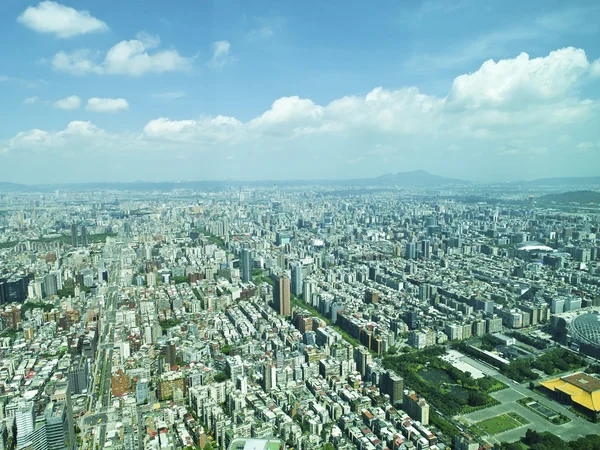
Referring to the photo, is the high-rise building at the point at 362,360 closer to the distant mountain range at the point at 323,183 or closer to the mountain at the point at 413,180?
the distant mountain range at the point at 323,183

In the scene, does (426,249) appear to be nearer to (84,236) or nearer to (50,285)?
(50,285)

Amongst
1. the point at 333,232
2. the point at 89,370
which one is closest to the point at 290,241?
the point at 333,232

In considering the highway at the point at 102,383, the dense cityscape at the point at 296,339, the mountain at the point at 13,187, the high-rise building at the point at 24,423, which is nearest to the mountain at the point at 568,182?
the dense cityscape at the point at 296,339

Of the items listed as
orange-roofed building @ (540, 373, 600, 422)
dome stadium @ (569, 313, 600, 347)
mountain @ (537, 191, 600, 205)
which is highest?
mountain @ (537, 191, 600, 205)

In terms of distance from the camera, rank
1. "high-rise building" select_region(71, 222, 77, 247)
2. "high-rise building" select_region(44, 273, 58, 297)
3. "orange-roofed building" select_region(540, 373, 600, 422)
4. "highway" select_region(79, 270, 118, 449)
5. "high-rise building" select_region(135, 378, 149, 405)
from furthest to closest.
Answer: "high-rise building" select_region(71, 222, 77, 247)
"high-rise building" select_region(44, 273, 58, 297)
"high-rise building" select_region(135, 378, 149, 405)
"orange-roofed building" select_region(540, 373, 600, 422)
"highway" select_region(79, 270, 118, 449)

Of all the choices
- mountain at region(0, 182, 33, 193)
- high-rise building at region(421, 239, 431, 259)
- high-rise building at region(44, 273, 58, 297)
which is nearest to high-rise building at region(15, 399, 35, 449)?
high-rise building at region(44, 273, 58, 297)

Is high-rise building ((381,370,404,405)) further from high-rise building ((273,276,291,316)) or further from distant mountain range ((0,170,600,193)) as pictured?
distant mountain range ((0,170,600,193))
